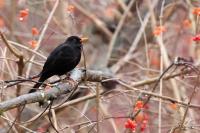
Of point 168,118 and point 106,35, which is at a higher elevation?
point 106,35

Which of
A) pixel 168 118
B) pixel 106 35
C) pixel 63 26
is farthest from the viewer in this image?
pixel 106 35

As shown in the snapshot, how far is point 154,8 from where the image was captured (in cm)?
746

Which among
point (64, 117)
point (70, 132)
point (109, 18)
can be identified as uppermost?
point (109, 18)

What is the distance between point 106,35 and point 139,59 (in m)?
0.61

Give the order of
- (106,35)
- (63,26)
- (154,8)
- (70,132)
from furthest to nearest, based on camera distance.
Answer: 1. (106,35)
2. (154,8)
3. (63,26)
4. (70,132)

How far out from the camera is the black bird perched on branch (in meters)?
4.81

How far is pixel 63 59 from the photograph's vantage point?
488 centimetres

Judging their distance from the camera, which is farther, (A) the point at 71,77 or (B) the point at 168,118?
(B) the point at 168,118

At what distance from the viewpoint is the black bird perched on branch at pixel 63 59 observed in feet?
15.8

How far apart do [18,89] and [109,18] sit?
3176mm

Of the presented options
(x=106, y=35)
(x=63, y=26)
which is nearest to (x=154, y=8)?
(x=106, y=35)

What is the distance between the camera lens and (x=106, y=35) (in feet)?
26.0

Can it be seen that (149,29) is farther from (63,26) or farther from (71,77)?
(71,77)

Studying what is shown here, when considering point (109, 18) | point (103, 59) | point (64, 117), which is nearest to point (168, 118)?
point (64, 117)
